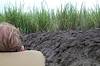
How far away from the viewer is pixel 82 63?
151 inches

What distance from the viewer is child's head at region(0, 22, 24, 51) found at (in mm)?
1964

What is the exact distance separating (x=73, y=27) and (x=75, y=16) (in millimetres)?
200

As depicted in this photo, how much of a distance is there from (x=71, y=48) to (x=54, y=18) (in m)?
2.55

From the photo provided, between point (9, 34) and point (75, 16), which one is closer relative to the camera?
point (9, 34)

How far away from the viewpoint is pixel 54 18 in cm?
677

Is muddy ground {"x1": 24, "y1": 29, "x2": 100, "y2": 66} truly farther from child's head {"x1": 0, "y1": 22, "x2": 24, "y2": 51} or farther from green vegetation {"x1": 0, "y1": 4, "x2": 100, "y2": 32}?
child's head {"x1": 0, "y1": 22, "x2": 24, "y2": 51}

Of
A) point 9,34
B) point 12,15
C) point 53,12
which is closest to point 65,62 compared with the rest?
point 9,34

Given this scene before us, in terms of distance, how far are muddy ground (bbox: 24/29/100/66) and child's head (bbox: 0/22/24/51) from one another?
1.90m

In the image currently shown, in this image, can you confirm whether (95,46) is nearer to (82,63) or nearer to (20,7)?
(82,63)

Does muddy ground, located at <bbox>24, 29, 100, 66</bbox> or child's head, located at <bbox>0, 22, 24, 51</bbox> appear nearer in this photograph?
child's head, located at <bbox>0, 22, 24, 51</bbox>

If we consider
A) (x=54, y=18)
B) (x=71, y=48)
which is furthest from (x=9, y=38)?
(x=54, y=18)

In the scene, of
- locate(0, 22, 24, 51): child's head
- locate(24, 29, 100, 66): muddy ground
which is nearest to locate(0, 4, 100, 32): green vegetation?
locate(24, 29, 100, 66): muddy ground

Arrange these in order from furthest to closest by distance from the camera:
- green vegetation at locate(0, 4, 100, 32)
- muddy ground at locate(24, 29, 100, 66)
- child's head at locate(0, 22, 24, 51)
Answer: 1. green vegetation at locate(0, 4, 100, 32)
2. muddy ground at locate(24, 29, 100, 66)
3. child's head at locate(0, 22, 24, 51)

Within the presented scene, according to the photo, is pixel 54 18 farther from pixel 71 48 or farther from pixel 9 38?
pixel 9 38
